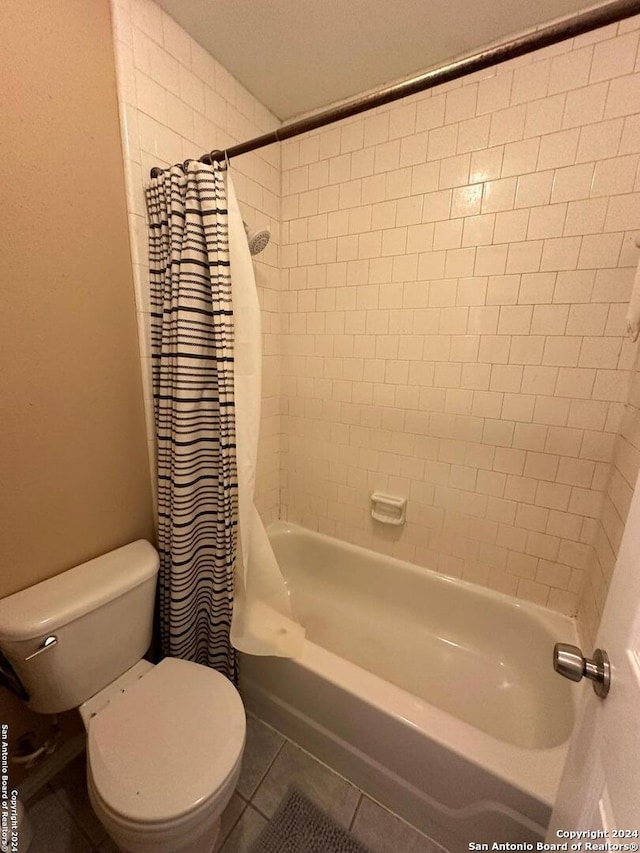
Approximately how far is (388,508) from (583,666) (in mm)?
1155

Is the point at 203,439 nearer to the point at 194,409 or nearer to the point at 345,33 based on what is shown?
the point at 194,409

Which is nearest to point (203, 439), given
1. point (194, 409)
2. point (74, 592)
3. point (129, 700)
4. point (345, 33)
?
point (194, 409)

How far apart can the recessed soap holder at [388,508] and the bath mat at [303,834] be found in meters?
1.02

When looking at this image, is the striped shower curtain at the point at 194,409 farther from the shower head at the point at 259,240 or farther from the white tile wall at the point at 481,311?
the white tile wall at the point at 481,311

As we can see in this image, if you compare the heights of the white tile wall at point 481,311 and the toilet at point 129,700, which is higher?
the white tile wall at point 481,311

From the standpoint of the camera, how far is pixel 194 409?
1.13 meters

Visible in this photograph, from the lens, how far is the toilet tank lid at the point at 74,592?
0.88 m

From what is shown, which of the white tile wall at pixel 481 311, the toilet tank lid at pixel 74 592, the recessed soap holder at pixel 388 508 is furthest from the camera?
the recessed soap holder at pixel 388 508

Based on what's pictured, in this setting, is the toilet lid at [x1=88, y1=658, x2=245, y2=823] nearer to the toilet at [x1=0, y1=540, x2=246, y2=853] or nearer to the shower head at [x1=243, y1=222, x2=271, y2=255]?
the toilet at [x1=0, y1=540, x2=246, y2=853]

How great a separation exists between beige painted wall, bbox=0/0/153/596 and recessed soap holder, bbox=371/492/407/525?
1122mm

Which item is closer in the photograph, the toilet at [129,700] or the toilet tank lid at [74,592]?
the toilet at [129,700]

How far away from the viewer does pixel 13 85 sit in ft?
2.73

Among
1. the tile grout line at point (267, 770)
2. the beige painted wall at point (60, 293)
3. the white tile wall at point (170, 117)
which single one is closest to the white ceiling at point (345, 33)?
the white tile wall at point (170, 117)

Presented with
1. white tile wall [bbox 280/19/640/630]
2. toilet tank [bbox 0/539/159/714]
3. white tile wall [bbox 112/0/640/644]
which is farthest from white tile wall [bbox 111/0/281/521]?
toilet tank [bbox 0/539/159/714]
